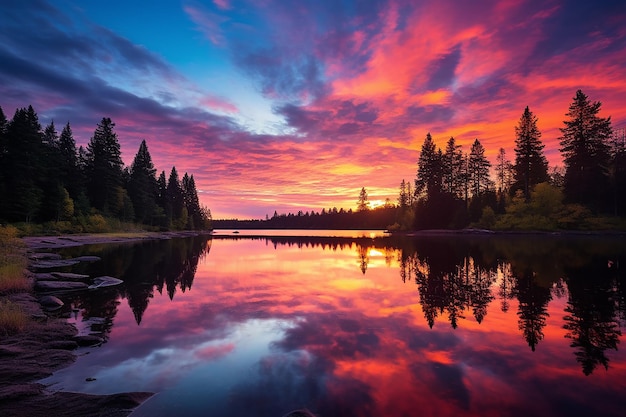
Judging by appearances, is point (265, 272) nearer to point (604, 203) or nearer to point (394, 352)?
point (394, 352)

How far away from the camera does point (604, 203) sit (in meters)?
63.7

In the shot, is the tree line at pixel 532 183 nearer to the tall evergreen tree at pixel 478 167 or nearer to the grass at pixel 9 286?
the tall evergreen tree at pixel 478 167

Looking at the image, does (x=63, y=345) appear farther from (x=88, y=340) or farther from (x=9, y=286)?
(x=9, y=286)

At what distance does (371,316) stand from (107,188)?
7880cm

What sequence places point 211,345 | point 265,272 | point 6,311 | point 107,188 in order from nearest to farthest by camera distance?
point 211,345
point 6,311
point 265,272
point 107,188

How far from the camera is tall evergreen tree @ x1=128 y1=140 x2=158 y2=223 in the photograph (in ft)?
292

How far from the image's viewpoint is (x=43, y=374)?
7.61 meters

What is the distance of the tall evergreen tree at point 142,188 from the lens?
292 feet

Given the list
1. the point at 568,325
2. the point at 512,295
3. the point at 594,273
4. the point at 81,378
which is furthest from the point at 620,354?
the point at 594,273

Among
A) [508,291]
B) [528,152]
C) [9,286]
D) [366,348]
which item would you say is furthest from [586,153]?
[9,286]

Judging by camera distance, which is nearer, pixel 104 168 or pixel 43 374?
pixel 43 374

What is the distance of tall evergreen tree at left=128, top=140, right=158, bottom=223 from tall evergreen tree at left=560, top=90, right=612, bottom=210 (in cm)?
9932

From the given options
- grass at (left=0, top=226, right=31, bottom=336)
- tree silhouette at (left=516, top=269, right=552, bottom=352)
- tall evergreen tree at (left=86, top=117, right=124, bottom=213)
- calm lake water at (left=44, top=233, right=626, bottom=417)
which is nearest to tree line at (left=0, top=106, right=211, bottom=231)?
tall evergreen tree at (left=86, top=117, right=124, bottom=213)

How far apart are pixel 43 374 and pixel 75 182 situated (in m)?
76.1
